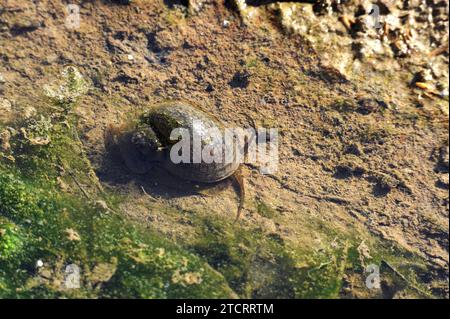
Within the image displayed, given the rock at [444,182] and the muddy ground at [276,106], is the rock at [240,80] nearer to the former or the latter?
the muddy ground at [276,106]

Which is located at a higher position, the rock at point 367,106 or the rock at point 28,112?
the rock at point 367,106

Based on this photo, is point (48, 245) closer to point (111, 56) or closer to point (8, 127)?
point (8, 127)

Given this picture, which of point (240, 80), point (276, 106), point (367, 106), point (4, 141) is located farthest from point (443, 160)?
point (4, 141)

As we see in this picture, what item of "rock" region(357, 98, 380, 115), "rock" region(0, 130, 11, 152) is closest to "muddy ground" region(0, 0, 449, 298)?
"rock" region(357, 98, 380, 115)

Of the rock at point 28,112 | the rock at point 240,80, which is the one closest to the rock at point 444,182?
the rock at point 240,80

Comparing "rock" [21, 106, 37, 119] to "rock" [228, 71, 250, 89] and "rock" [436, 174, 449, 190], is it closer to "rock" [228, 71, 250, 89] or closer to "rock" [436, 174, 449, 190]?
"rock" [228, 71, 250, 89]

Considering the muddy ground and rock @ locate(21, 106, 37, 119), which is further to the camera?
rock @ locate(21, 106, 37, 119)

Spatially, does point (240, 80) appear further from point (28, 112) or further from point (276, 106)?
point (28, 112)
